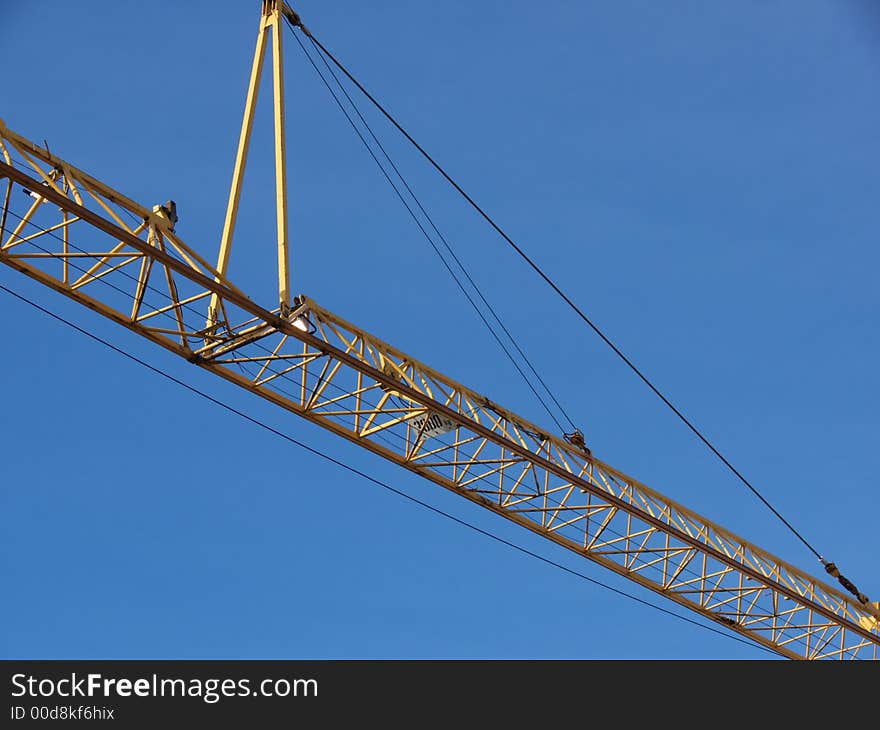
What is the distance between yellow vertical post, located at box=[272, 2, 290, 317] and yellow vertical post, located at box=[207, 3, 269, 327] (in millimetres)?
351

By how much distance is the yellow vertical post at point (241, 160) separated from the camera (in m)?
33.0

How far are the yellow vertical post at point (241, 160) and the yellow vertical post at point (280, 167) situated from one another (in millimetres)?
351

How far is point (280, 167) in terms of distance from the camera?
3544cm

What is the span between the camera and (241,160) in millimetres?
34781

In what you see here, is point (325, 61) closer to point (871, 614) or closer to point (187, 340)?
point (187, 340)

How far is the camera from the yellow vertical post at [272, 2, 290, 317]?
3369 centimetres

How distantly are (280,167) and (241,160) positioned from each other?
1.06 m

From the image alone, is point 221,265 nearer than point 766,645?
Yes

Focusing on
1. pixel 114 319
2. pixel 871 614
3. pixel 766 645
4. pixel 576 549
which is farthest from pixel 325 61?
pixel 871 614

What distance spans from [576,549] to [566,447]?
3226 millimetres

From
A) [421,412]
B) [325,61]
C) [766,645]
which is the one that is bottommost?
[766,645]

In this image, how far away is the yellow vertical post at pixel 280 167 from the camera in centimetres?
3369

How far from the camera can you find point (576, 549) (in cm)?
4181

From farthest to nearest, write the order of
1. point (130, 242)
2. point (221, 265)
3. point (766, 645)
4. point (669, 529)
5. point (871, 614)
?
point (871, 614) < point (766, 645) < point (669, 529) < point (221, 265) < point (130, 242)
